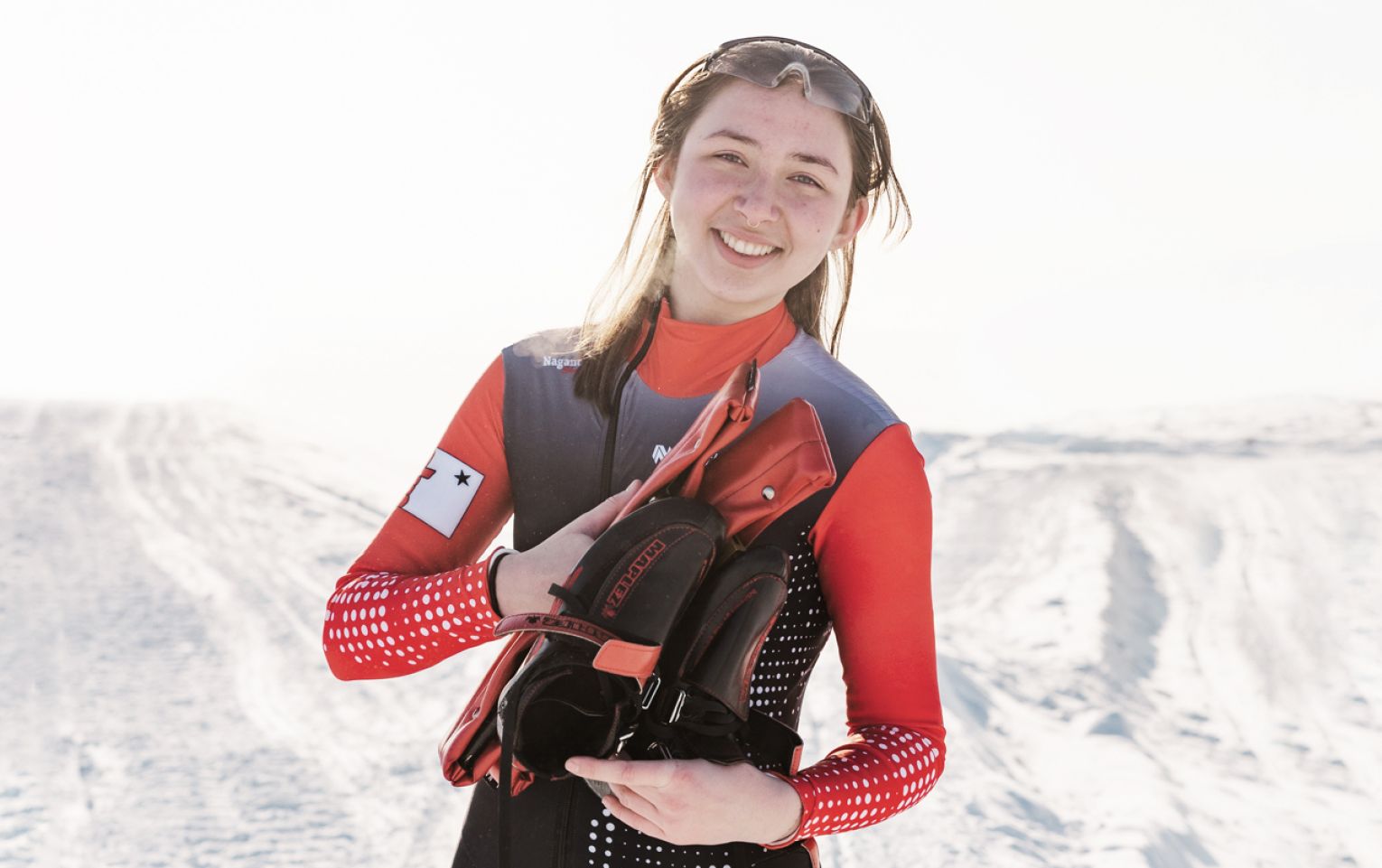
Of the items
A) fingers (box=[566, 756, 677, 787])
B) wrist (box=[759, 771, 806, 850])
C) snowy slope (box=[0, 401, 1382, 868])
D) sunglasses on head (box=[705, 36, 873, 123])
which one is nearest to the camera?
fingers (box=[566, 756, 677, 787])

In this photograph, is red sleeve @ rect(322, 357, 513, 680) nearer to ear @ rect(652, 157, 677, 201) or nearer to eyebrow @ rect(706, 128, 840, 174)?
ear @ rect(652, 157, 677, 201)

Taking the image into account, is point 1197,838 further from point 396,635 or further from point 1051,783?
point 396,635

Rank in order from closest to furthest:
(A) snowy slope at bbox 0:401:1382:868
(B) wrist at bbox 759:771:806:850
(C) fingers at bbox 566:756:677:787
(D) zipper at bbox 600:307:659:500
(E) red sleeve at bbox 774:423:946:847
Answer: (C) fingers at bbox 566:756:677:787 < (B) wrist at bbox 759:771:806:850 < (E) red sleeve at bbox 774:423:946:847 < (D) zipper at bbox 600:307:659:500 < (A) snowy slope at bbox 0:401:1382:868

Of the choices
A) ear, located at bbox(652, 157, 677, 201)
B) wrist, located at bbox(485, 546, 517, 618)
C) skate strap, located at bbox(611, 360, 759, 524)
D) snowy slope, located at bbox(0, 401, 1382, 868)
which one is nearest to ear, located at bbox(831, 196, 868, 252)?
ear, located at bbox(652, 157, 677, 201)

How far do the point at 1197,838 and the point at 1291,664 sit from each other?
1815 millimetres

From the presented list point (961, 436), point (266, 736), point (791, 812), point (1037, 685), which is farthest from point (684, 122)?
point (961, 436)

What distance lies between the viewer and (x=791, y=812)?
1.41 m

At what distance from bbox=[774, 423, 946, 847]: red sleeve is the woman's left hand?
0.39ft

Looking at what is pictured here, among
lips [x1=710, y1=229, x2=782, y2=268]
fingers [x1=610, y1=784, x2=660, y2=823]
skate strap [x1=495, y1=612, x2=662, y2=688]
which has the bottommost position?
fingers [x1=610, y1=784, x2=660, y2=823]

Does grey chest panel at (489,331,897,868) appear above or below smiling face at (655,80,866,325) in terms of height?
below

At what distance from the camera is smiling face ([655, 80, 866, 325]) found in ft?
5.17

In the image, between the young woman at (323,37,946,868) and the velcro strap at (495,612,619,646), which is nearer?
the velcro strap at (495,612,619,646)

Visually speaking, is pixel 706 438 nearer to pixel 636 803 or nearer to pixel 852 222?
pixel 636 803

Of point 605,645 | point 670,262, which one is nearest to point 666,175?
point 670,262
